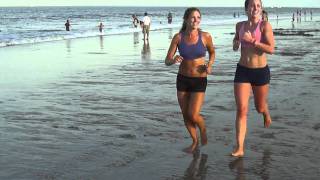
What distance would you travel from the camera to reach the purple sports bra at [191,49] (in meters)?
5.87

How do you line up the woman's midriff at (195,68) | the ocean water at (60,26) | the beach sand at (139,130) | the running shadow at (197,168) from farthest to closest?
the ocean water at (60,26) < the woman's midriff at (195,68) < the beach sand at (139,130) < the running shadow at (197,168)

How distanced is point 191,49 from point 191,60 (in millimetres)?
128

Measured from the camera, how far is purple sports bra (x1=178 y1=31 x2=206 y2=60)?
5871 millimetres

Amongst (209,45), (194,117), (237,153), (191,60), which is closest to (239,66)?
(209,45)

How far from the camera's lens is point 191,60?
5910mm

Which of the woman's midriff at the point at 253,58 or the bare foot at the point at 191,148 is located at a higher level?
the woman's midriff at the point at 253,58

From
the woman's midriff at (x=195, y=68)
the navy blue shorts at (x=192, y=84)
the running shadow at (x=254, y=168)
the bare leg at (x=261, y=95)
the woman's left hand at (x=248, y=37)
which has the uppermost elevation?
the woman's left hand at (x=248, y=37)

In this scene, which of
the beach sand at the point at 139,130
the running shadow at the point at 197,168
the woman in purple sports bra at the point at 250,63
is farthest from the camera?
the woman in purple sports bra at the point at 250,63

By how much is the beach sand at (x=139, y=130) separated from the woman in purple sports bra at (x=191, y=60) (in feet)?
1.93

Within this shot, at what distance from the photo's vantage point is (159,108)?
28.1 feet

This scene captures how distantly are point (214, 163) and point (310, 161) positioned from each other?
103cm

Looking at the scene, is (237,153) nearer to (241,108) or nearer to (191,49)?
(241,108)

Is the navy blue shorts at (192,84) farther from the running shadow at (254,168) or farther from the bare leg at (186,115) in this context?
the running shadow at (254,168)

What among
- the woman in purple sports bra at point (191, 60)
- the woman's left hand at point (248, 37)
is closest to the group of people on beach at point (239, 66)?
the woman in purple sports bra at point (191, 60)
